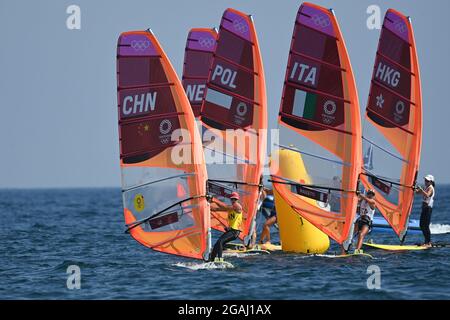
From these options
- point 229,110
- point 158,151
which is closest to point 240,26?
point 229,110

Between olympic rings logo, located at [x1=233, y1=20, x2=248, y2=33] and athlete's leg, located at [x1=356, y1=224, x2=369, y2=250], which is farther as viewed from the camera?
olympic rings logo, located at [x1=233, y1=20, x2=248, y2=33]

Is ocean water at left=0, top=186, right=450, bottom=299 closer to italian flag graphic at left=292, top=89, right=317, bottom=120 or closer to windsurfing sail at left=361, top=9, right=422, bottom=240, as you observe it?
windsurfing sail at left=361, top=9, right=422, bottom=240

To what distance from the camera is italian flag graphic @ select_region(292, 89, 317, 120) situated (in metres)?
20.4

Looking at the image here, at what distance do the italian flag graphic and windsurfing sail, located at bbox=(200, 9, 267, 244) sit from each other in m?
1.39

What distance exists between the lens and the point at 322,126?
20.4 meters

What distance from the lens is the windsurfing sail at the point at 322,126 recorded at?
797 inches

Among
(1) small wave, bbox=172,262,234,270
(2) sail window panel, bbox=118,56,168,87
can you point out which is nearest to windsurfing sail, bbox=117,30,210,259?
(2) sail window panel, bbox=118,56,168,87

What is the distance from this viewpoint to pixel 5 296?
53.6 ft

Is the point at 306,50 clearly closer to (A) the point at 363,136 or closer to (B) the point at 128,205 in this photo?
(A) the point at 363,136

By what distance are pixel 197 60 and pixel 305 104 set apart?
5127mm

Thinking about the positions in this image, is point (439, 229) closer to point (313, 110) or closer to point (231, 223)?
point (313, 110)

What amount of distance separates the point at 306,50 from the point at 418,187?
14.5 ft

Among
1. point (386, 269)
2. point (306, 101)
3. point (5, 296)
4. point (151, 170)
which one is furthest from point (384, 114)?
point (5, 296)

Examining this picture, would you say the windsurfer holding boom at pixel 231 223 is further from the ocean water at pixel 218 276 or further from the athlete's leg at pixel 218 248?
the ocean water at pixel 218 276
